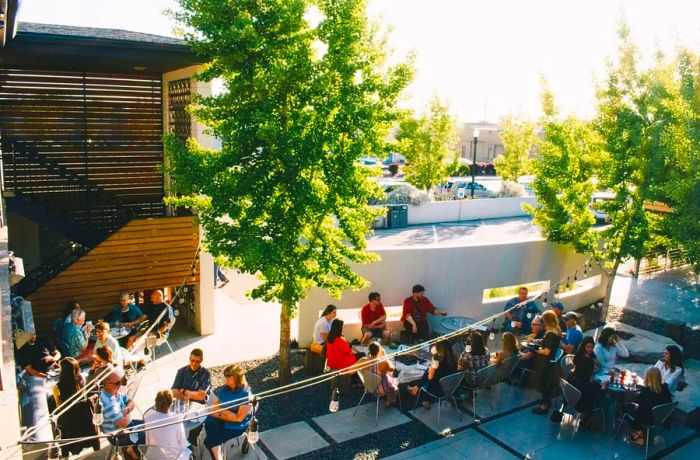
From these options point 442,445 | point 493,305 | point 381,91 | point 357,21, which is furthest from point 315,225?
point 493,305

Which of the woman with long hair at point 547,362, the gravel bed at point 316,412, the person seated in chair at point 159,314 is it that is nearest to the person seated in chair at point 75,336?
the person seated in chair at point 159,314

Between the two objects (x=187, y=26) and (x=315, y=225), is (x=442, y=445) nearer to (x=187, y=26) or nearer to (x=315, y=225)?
(x=315, y=225)

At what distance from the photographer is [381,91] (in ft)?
30.6

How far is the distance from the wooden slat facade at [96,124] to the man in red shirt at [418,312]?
264 inches

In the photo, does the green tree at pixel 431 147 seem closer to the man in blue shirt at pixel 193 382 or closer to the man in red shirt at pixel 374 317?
the man in red shirt at pixel 374 317

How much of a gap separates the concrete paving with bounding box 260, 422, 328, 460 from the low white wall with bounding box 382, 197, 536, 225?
20892 millimetres

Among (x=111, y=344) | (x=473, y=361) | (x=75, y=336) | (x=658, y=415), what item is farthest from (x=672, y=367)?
(x=75, y=336)

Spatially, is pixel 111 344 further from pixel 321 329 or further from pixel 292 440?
pixel 321 329

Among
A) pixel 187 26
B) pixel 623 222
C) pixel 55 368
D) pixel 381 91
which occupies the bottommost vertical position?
pixel 55 368

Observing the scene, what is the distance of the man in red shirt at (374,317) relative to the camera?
11.6 meters

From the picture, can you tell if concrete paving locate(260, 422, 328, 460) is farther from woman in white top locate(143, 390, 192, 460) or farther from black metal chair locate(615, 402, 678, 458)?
black metal chair locate(615, 402, 678, 458)

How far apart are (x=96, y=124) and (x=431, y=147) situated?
21.7 meters

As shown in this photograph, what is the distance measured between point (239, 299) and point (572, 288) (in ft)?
30.7

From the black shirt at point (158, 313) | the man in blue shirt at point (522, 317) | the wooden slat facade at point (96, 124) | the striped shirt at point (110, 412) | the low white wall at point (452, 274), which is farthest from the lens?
the wooden slat facade at point (96, 124)
